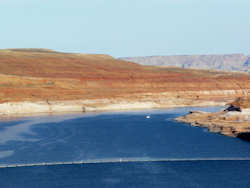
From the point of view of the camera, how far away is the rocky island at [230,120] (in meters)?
56.7

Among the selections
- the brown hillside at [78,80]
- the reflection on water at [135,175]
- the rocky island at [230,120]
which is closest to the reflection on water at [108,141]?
the rocky island at [230,120]

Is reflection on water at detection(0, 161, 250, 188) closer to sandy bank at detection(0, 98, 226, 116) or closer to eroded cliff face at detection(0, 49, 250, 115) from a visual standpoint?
sandy bank at detection(0, 98, 226, 116)

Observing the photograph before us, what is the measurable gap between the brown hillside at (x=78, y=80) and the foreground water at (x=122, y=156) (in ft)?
113

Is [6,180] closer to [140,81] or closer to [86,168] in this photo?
[86,168]

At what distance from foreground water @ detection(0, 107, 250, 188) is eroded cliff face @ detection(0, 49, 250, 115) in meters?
31.7

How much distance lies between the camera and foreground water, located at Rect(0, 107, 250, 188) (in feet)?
123

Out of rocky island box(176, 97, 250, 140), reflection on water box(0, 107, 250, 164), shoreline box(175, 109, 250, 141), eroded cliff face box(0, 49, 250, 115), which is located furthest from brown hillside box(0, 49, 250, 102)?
rocky island box(176, 97, 250, 140)

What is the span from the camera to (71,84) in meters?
117

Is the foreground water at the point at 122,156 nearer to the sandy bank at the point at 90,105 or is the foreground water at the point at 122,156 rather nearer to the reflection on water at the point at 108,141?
the reflection on water at the point at 108,141

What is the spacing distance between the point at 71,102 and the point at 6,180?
62938 mm

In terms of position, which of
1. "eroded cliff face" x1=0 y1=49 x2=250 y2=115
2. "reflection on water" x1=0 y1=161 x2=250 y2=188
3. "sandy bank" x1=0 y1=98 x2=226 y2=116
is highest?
"eroded cliff face" x1=0 y1=49 x2=250 y2=115

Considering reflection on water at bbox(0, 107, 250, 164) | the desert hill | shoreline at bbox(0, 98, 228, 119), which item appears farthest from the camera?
the desert hill

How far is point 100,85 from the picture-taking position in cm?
12312

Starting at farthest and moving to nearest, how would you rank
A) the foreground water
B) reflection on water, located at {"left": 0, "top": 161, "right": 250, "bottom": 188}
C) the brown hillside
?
the brown hillside → the foreground water → reflection on water, located at {"left": 0, "top": 161, "right": 250, "bottom": 188}
